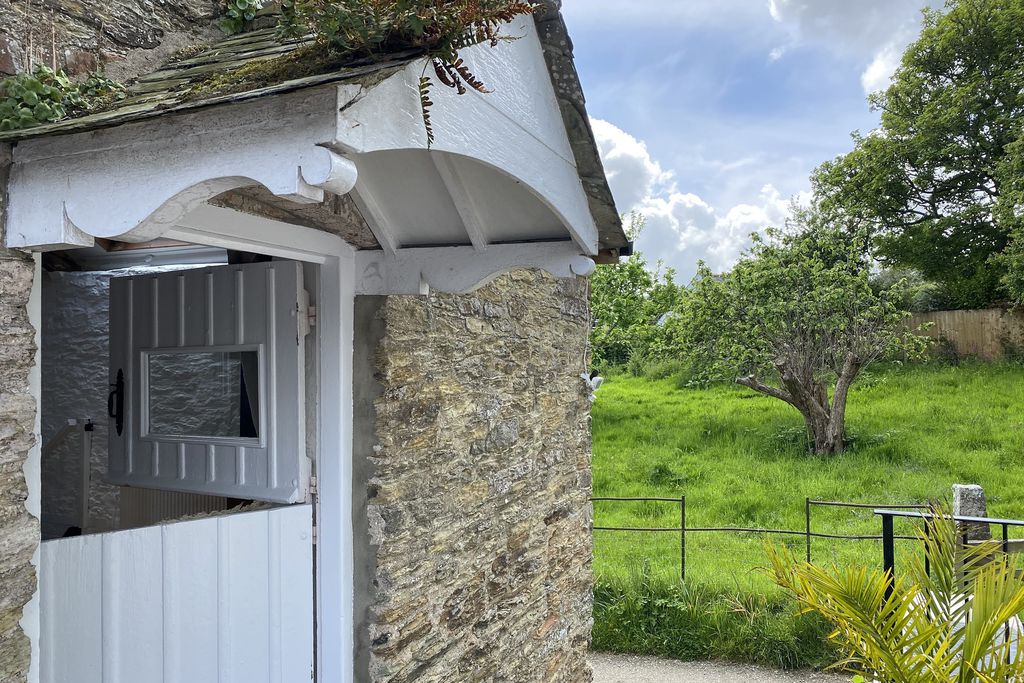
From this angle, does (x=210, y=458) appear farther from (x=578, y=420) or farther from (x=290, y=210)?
(x=578, y=420)

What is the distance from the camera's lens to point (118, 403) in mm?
3395

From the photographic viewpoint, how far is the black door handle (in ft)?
11.0

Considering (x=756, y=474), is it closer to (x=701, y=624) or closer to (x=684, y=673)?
(x=701, y=624)

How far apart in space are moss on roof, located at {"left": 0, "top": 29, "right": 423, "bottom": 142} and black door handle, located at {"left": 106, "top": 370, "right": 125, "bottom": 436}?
5.23 feet

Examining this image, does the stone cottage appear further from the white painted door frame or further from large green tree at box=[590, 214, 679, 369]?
large green tree at box=[590, 214, 679, 369]

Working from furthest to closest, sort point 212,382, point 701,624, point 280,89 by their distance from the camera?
point 701,624 < point 212,382 < point 280,89

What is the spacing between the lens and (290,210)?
269 cm

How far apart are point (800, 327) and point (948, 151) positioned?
882 cm

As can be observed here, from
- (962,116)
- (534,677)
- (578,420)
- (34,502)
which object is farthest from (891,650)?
(962,116)

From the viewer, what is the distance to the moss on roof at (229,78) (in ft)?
5.39

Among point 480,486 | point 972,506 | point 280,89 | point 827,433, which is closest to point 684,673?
point 972,506

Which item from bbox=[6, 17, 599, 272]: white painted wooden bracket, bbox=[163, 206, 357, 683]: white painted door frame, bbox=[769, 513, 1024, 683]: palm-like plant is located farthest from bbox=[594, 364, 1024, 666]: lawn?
bbox=[6, 17, 599, 272]: white painted wooden bracket

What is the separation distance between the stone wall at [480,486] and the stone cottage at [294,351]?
17mm

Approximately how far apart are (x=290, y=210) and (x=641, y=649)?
6.74 m
